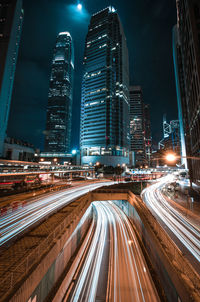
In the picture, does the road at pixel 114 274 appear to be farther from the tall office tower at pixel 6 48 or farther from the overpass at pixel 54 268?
the tall office tower at pixel 6 48

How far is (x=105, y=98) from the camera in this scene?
4156 inches

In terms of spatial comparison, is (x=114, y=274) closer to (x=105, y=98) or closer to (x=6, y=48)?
(x=105, y=98)

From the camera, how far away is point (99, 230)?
19922 millimetres

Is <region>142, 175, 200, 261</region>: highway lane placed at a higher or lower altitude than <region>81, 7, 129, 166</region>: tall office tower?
lower

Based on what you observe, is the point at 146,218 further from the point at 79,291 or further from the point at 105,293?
the point at 79,291

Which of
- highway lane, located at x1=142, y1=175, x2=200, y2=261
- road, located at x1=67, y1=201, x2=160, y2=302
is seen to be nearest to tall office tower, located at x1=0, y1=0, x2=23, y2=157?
road, located at x1=67, y1=201, x2=160, y2=302

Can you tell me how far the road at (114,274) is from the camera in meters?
9.21

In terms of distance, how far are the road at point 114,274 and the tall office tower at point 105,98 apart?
85.7m

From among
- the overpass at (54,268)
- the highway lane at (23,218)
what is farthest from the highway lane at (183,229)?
the highway lane at (23,218)

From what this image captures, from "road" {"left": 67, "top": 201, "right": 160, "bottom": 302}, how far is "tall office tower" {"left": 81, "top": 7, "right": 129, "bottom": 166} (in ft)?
281

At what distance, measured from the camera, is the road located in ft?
30.2

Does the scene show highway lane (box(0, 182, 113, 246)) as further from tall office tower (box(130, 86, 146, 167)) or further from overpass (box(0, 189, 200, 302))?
tall office tower (box(130, 86, 146, 167))

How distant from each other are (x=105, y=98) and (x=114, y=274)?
358ft

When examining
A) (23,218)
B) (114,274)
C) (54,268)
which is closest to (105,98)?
(23,218)
